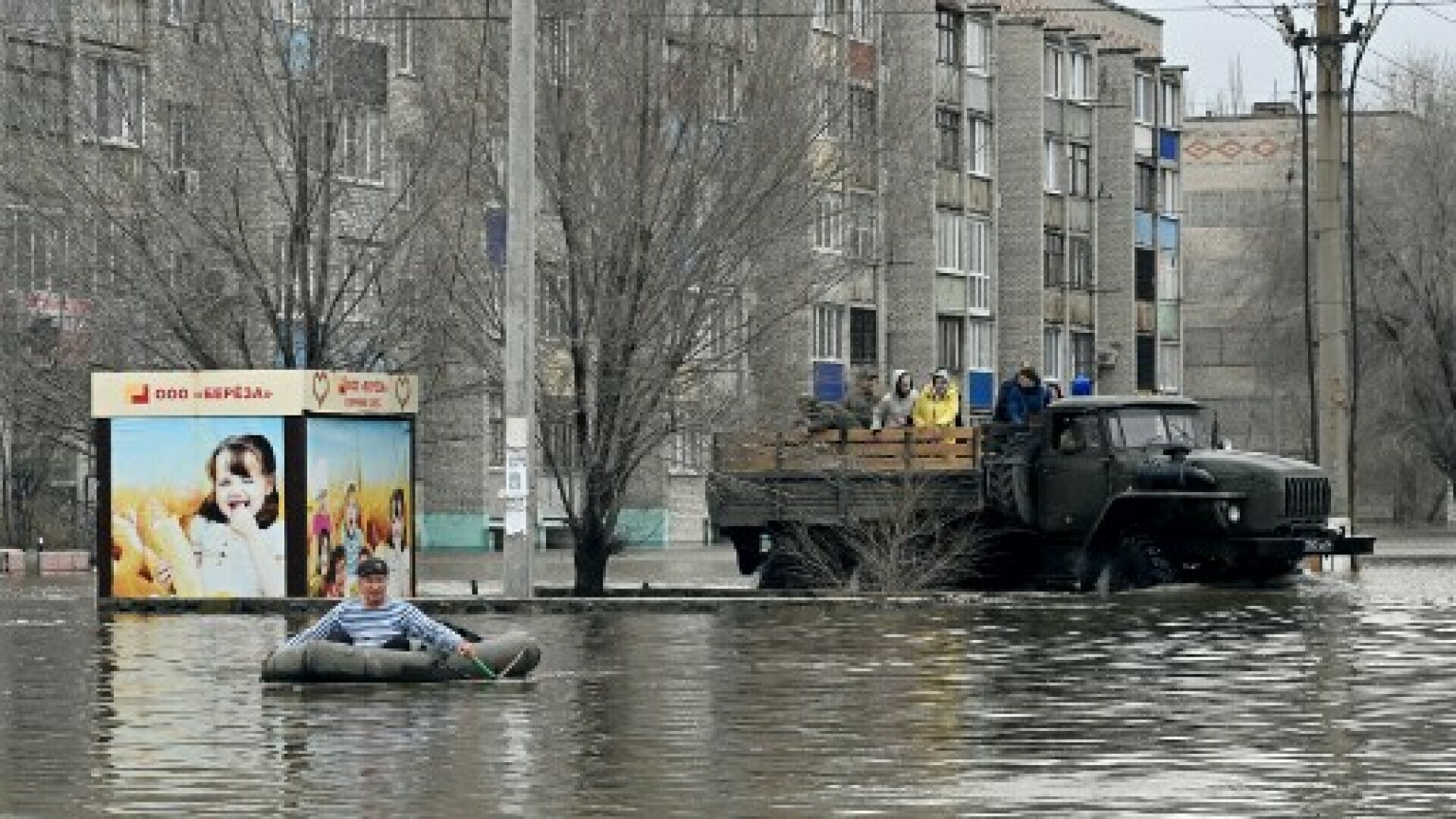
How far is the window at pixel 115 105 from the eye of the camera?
154 ft

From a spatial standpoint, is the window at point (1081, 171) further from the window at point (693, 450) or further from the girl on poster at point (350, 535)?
the girl on poster at point (350, 535)

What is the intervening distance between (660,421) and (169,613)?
6.86 m

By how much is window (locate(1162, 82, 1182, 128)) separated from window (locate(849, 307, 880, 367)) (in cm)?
2518

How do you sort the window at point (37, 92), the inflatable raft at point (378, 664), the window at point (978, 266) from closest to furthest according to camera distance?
the inflatable raft at point (378, 664) < the window at point (37, 92) < the window at point (978, 266)

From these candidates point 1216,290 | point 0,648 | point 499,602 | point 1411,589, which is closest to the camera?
point 0,648

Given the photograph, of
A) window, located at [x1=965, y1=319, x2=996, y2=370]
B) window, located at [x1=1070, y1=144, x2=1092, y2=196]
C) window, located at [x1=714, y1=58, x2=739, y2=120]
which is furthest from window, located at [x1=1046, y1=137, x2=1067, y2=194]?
window, located at [x1=714, y1=58, x2=739, y2=120]

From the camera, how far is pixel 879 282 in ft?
Result: 301

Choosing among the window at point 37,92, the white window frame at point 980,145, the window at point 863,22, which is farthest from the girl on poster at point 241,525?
the white window frame at point 980,145

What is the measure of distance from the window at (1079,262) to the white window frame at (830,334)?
19234mm

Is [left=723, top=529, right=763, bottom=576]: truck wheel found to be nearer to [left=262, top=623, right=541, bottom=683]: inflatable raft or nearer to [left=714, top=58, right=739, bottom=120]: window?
[left=714, top=58, right=739, bottom=120]: window

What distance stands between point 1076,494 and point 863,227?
9050 mm

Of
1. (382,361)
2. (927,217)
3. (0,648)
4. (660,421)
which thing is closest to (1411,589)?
(660,421)

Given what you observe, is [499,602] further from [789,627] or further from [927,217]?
[927,217]

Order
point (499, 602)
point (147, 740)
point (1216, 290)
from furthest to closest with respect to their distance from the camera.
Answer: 1. point (1216, 290)
2. point (499, 602)
3. point (147, 740)
